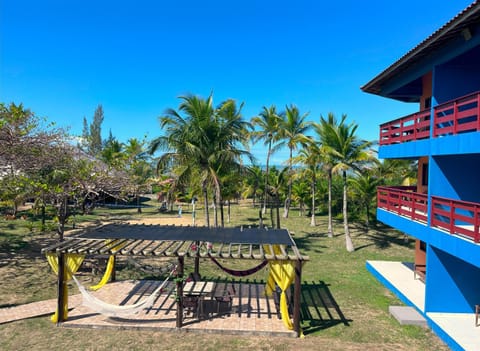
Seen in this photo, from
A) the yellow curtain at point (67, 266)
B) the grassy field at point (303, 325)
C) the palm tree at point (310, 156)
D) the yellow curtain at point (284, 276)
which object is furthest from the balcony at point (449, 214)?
the yellow curtain at point (67, 266)

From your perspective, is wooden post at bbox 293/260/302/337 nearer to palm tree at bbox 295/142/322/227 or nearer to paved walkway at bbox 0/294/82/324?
paved walkway at bbox 0/294/82/324

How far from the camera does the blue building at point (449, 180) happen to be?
7.57m

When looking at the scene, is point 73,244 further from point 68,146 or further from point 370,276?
point 370,276

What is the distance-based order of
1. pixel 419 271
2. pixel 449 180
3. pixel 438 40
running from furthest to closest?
pixel 419 271
pixel 449 180
pixel 438 40

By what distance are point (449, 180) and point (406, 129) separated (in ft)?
7.40

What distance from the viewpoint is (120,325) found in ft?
27.1

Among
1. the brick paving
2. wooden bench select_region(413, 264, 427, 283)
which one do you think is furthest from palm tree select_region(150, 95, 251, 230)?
wooden bench select_region(413, 264, 427, 283)

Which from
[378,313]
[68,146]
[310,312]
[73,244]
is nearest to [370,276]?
[378,313]

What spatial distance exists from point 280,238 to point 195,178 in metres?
8.13

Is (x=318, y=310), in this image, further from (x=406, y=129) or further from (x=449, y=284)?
(x=406, y=129)

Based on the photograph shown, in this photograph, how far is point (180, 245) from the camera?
908 centimetres

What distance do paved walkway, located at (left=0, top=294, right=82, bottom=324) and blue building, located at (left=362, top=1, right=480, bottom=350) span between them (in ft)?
33.1

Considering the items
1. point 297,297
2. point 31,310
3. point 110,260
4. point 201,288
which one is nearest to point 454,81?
point 297,297

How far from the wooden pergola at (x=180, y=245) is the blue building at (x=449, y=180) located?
3698 millimetres
